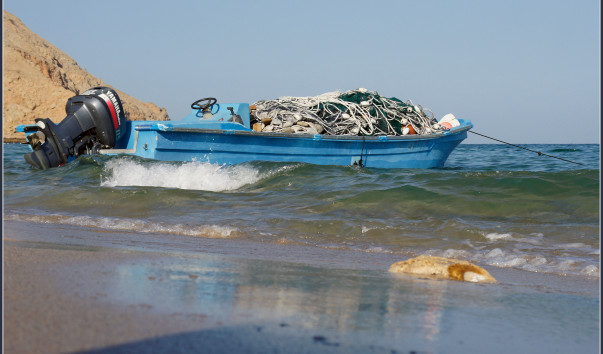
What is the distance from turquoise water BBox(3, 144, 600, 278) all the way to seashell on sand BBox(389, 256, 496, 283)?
997 millimetres

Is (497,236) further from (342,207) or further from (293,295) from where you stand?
(293,295)

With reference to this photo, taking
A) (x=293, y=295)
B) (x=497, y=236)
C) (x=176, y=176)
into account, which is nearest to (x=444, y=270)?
(x=293, y=295)

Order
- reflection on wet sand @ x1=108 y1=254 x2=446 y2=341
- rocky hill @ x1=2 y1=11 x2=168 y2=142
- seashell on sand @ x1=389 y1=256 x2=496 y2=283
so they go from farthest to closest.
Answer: rocky hill @ x1=2 y1=11 x2=168 y2=142 < seashell on sand @ x1=389 y1=256 x2=496 y2=283 < reflection on wet sand @ x1=108 y1=254 x2=446 y2=341

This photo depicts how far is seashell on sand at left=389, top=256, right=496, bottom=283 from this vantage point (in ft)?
10.9

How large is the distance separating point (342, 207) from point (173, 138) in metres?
4.46

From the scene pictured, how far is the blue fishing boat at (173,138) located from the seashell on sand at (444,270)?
740 cm

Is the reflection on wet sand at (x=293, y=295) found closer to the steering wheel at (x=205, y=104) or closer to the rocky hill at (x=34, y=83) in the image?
the steering wheel at (x=205, y=104)

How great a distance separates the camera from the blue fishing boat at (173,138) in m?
10.5

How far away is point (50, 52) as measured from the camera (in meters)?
68.5

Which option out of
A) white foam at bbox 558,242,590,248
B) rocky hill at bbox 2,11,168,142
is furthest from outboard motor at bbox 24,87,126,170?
rocky hill at bbox 2,11,168,142

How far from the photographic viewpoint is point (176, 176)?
990 cm

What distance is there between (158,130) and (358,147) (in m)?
4.28

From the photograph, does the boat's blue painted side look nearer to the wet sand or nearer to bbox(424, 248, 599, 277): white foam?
bbox(424, 248, 599, 277): white foam

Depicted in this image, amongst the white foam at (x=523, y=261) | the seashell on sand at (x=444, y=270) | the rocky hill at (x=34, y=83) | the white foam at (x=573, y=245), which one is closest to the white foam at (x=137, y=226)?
the white foam at (x=523, y=261)
